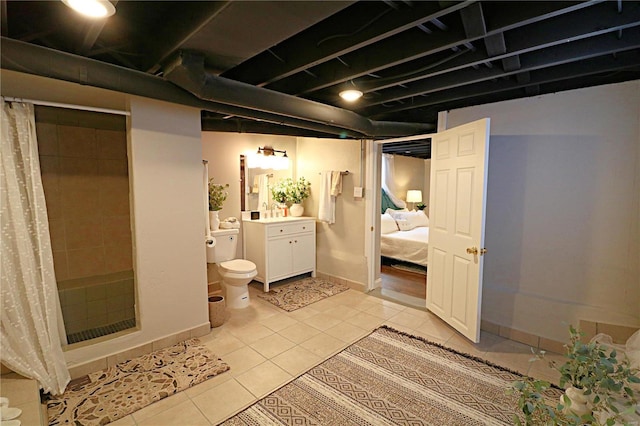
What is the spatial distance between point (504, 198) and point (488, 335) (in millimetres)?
1326

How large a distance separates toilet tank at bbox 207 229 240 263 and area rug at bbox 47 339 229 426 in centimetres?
103

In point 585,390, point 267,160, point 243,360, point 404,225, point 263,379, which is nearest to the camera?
point 585,390

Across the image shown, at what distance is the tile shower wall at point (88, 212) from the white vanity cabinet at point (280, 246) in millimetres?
1518

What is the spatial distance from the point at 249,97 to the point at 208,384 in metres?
2.09

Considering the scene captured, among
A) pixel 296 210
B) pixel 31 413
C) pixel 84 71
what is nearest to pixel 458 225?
pixel 296 210

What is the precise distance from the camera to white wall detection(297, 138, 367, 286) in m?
4.12

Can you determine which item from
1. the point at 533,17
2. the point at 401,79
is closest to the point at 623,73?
the point at 533,17

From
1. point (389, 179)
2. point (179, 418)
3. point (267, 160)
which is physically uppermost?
point (267, 160)

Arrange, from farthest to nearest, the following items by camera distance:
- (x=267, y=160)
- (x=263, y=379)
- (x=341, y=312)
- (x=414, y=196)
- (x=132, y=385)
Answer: (x=414, y=196) → (x=267, y=160) → (x=341, y=312) → (x=263, y=379) → (x=132, y=385)

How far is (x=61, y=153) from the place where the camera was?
8.27 feet

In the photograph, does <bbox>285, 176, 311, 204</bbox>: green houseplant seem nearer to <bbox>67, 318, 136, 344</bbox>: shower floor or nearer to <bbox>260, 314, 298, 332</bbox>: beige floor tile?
<bbox>260, 314, 298, 332</bbox>: beige floor tile

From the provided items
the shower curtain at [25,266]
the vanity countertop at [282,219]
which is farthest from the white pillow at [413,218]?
the shower curtain at [25,266]

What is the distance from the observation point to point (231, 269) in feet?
11.1

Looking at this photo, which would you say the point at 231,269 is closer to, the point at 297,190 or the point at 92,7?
the point at 297,190
